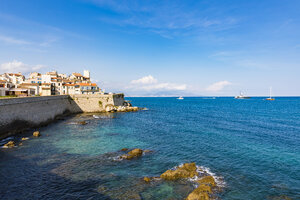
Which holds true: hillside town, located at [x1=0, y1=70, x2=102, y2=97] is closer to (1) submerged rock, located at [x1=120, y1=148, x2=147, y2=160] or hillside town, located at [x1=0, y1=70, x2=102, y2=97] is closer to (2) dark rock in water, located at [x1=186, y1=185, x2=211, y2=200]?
(1) submerged rock, located at [x1=120, y1=148, x2=147, y2=160]

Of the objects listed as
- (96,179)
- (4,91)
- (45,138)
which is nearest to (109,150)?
(96,179)

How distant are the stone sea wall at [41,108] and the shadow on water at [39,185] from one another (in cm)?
1694

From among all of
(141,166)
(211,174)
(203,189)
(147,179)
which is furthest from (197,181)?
(141,166)

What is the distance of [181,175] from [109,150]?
40.3 ft

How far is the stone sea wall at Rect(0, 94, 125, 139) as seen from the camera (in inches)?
1304

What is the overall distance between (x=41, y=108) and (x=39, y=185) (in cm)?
3644

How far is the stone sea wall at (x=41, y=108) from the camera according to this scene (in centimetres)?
3312

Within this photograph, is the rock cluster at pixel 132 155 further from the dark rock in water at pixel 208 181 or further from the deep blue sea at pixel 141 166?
the dark rock in water at pixel 208 181

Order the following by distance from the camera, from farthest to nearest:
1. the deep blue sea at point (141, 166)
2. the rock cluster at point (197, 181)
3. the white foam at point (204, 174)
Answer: the white foam at point (204, 174) < the deep blue sea at point (141, 166) < the rock cluster at point (197, 181)

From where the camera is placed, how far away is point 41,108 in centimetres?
4675

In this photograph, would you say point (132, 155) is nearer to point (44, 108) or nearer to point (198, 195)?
point (198, 195)

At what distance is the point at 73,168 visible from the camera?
19.5 m

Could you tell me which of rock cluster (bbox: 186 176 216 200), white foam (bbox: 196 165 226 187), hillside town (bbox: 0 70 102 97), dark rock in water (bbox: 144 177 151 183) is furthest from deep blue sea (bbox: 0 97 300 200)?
hillside town (bbox: 0 70 102 97)

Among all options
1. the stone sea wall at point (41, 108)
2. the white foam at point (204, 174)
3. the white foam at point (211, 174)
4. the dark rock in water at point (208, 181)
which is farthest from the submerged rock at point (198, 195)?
the stone sea wall at point (41, 108)
